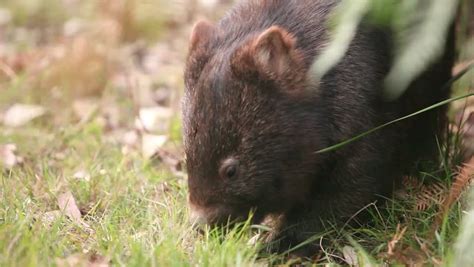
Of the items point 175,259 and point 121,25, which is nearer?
point 175,259

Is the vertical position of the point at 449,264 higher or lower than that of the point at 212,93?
lower

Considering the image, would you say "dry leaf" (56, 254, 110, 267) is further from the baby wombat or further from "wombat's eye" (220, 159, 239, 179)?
"wombat's eye" (220, 159, 239, 179)

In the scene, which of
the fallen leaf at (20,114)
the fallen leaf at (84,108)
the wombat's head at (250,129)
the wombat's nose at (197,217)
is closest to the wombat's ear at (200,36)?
the wombat's head at (250,129)

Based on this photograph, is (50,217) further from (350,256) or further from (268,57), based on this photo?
(350,256)

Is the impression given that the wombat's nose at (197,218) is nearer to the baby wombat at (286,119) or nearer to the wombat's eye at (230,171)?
the baby wombat at (286,119)

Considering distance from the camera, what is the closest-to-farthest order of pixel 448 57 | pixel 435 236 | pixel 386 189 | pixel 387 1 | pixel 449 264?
1. pixel 387 1
2. pixel 449 264
3. pixel 435 236
4. pixel 386 189
5. pixel 448 57

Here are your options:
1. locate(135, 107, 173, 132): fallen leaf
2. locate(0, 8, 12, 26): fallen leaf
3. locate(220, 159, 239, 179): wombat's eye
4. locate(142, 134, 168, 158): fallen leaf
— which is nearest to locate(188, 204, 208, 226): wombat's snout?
locate(220, 159, 239, 179): wombat's eye

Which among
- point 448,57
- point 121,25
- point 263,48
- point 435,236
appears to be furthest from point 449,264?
point 121,25

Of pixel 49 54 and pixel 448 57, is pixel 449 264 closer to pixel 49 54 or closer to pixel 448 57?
pixel 448 57
